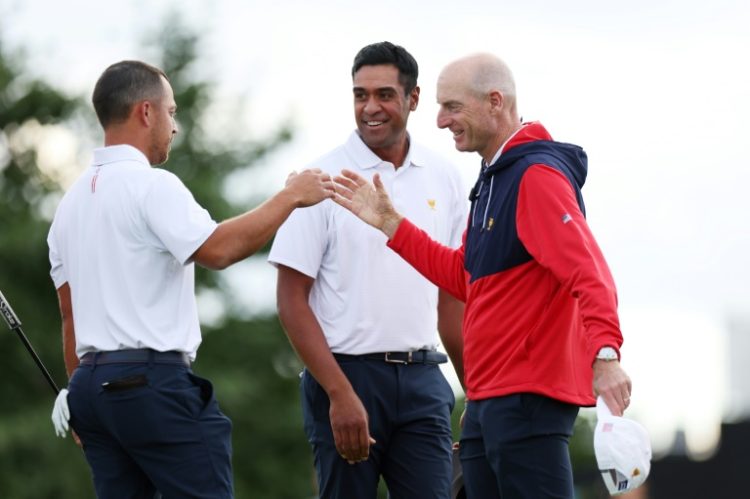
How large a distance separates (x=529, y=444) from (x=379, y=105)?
5.77ft

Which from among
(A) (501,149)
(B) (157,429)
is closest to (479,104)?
(A) (501,149)

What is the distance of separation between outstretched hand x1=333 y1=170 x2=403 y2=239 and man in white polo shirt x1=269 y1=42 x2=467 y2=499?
0.79 feet

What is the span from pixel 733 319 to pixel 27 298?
1043 inches

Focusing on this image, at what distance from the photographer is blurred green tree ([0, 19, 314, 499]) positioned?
28.8 meters

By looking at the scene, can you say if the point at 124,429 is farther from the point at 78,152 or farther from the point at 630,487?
the point at 78,152

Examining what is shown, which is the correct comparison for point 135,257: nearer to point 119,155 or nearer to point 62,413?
point 119,155

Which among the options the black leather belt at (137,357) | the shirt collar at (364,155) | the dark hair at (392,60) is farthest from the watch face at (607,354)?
the dark hair at (392,60)

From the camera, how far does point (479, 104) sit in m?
5.83

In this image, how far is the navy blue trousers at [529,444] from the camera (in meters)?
5.38

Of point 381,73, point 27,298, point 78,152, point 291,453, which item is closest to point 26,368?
point 27,298

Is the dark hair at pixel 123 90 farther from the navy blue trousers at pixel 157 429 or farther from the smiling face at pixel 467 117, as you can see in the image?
the smiling face at pixel 467 117

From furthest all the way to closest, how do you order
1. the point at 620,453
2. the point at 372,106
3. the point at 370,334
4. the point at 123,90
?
the point at 372,106
the point at 370,334
the point at 123,90
the point at 620,453

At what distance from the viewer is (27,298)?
2972cm

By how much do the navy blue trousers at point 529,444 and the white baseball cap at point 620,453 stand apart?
16.0 inches
